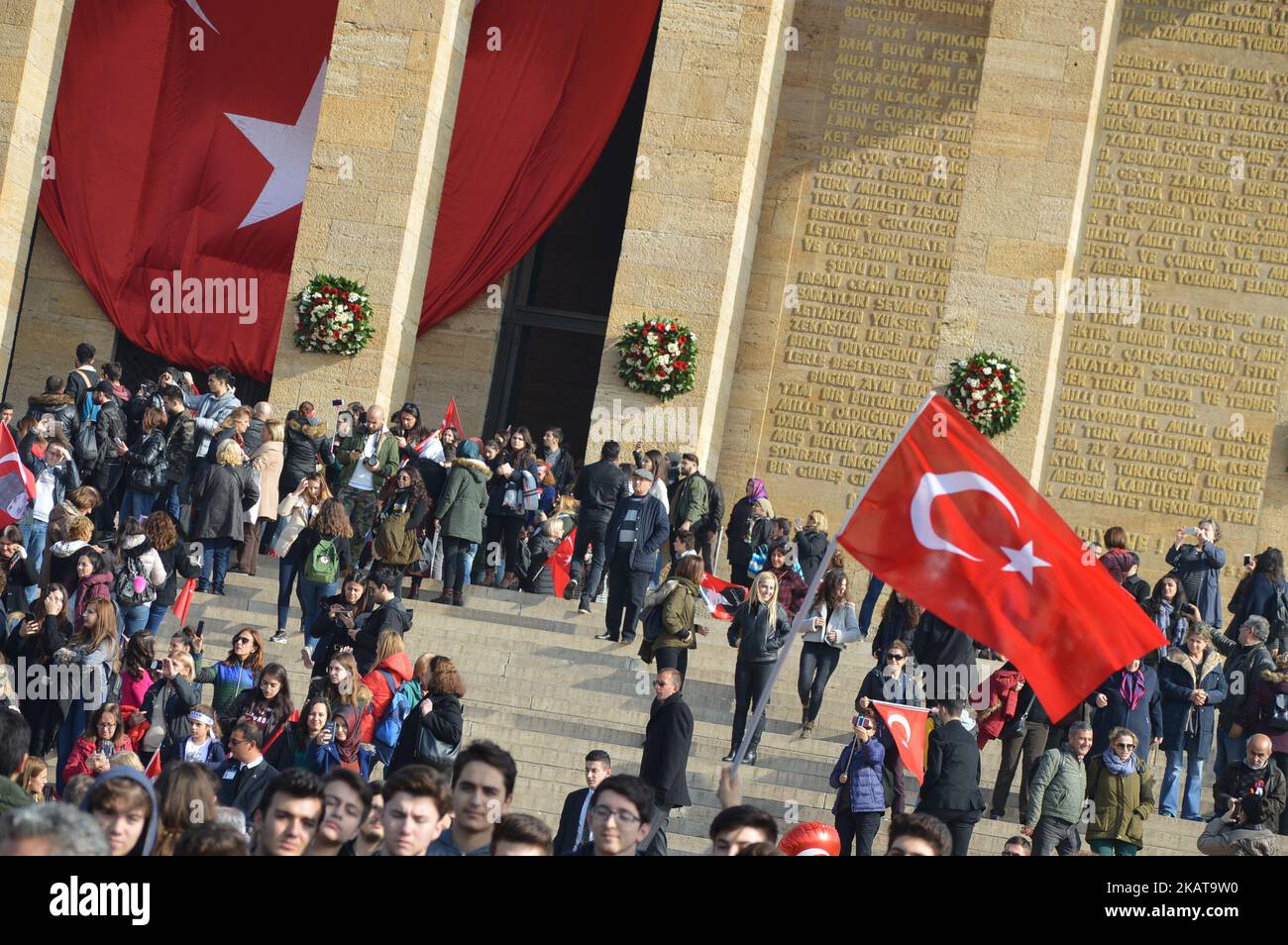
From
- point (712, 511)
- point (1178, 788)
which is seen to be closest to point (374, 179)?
point (712, 511)

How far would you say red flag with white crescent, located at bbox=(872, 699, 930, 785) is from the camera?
11.5 meters

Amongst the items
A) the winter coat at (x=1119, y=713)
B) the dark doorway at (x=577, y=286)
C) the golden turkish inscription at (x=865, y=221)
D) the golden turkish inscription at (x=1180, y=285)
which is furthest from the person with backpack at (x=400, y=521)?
the dark doorway at (x=577, y=286)

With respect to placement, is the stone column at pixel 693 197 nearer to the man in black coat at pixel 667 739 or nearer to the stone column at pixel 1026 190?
the stone column at pixel 1026 190

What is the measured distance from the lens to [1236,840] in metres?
9.77

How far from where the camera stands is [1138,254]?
21625 mm

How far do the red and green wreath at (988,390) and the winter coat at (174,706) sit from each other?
349 inches

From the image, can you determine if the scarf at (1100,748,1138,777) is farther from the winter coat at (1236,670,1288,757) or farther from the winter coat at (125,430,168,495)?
the winter coat at (125,430,168,495)

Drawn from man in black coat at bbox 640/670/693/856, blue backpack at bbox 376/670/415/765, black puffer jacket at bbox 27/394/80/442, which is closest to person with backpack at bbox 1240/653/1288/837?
man in black coat at bbox 640/670/693/856

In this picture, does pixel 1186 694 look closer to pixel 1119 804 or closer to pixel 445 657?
pixel 1119 804

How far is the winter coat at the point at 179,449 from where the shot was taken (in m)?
16.0

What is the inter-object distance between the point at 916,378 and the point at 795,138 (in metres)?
3.07

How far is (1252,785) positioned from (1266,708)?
4.52 feet
